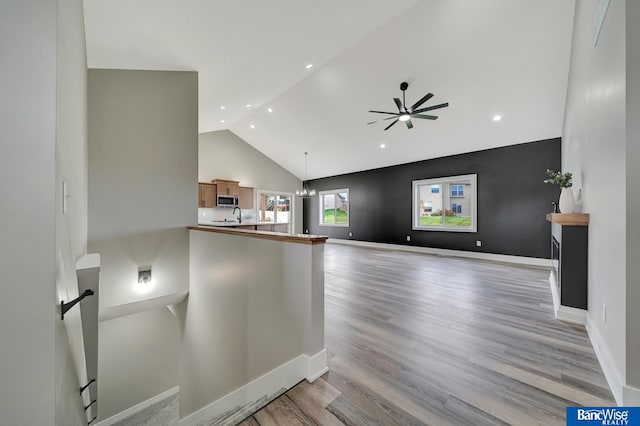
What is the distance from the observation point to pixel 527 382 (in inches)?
65.4

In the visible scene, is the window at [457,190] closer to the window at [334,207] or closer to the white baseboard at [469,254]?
the white baseboard at [469,254]

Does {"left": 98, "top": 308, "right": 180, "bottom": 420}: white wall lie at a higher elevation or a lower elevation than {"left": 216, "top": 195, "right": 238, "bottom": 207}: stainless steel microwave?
lower

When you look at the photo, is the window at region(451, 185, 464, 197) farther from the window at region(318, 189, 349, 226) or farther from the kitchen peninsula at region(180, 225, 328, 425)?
the kitchen peninsula at region(180, 225, 328, 425)

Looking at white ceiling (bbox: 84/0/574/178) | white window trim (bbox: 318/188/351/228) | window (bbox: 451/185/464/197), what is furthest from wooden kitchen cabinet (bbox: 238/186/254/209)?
window (bbox: 451/185/464/197)

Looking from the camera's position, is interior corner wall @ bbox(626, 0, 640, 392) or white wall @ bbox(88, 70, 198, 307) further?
white wall @ bbox(88, 70, 198, 307)

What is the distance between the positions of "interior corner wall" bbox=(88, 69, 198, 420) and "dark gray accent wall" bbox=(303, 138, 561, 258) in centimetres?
608

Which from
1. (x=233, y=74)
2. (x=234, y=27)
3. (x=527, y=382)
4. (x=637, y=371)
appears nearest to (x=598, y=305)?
(x=637, y=371)

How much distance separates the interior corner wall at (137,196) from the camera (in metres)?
2.89

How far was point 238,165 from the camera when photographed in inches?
339

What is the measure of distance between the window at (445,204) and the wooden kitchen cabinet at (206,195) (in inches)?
247

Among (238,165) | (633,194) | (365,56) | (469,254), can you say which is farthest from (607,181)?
(238,165)

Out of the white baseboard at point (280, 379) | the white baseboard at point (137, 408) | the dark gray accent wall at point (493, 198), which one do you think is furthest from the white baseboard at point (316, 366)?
the dark gray accent wall at point (493, 198)

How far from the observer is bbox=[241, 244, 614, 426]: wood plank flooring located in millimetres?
1437

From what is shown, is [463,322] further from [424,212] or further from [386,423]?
[424,212]
